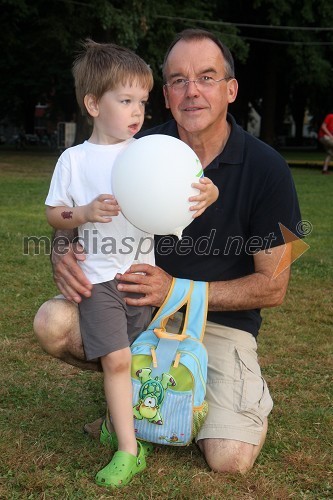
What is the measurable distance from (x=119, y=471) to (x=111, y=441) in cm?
32

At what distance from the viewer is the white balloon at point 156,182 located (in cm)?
277

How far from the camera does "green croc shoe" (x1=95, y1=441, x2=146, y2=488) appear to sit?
2.93m

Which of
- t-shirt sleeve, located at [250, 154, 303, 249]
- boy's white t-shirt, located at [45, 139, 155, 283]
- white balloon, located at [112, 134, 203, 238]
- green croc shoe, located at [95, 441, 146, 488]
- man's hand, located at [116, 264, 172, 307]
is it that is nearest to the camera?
white balloon, located at [112, 134, 203, 238]

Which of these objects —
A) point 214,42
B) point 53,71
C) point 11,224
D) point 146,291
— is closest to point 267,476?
point 146,291

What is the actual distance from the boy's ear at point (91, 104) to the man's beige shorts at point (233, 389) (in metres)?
1.21

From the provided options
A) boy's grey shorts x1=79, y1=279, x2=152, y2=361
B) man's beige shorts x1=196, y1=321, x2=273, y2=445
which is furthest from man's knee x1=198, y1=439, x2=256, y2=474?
boy's grey shorts x1=79, y1=279, x2=152, y2=361

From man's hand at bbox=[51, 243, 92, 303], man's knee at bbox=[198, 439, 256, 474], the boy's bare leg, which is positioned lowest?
man's knee at bbox=[198, 439, 256, 474]

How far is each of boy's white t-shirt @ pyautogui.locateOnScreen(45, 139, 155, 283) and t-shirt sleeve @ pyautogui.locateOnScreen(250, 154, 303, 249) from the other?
60cm

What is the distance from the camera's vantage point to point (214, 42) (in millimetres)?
3609

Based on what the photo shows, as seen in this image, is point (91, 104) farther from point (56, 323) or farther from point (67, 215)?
point (56, 323)

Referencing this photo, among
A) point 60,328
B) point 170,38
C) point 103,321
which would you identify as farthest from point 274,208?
point 170,38

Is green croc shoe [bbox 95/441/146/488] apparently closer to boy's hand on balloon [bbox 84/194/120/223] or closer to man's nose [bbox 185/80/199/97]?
boy's hand on balloon [bbox 84/194/120/223]

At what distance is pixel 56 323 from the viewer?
3.28 m

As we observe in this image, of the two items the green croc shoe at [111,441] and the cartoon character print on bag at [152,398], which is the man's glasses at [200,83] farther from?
the green croc shoe at [111,441]
